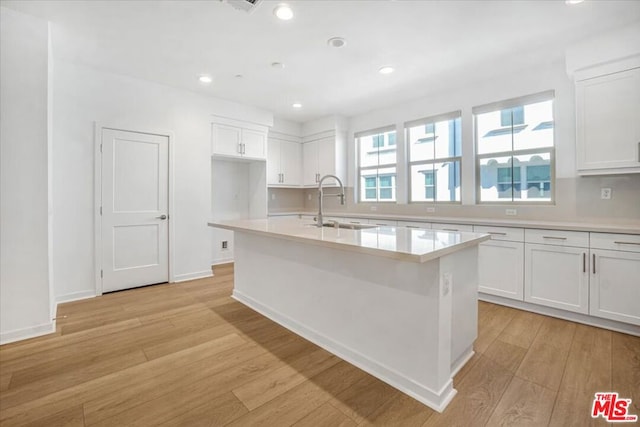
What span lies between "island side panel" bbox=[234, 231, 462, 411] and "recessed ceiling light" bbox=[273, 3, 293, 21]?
193 cm

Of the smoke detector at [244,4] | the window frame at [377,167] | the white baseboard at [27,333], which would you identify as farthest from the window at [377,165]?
the white baseboard at [27,333]

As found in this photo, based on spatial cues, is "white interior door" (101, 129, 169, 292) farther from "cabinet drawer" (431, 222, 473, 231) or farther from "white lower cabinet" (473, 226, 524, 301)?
"white lower cabinet" (473, 226, 524, 301)

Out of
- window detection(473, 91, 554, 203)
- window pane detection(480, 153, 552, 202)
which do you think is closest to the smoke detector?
window detection(473, 91, 554, 203)

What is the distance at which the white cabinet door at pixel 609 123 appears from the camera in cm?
257

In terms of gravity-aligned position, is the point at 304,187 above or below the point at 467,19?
below

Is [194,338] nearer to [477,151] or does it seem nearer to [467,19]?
[467,19]

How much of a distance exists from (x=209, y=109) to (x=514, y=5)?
3795mm

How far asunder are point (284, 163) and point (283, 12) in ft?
11.2

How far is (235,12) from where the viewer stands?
2416 millimetres

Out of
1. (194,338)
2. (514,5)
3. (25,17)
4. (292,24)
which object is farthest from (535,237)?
(25,17)

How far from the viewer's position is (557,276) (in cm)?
280

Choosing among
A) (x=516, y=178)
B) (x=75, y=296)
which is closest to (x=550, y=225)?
(x=516, y=178)

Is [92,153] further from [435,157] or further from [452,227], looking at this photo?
[435,157]

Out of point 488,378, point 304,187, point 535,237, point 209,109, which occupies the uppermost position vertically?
point 209,109
